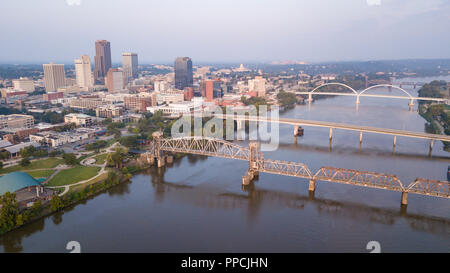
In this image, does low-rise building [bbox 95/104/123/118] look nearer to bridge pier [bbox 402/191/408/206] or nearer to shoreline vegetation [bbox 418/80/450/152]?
bridge pier [bbox 402/191/408/206]

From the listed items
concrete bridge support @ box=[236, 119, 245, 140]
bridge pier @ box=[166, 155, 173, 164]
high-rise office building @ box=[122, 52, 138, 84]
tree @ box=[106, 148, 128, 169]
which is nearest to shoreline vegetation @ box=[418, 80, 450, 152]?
concrete bridge support @ box=[236, 119, 245, 140]

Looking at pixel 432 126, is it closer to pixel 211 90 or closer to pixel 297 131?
pixel 297 131

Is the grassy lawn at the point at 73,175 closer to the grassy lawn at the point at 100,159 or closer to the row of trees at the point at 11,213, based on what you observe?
the grassy lawn at the point at 100,159

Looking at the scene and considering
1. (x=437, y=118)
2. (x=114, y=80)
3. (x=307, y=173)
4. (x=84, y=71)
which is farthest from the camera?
(x=84, y=71)

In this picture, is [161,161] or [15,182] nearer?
[15,182]

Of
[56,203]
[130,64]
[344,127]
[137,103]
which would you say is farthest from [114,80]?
[56,203]
